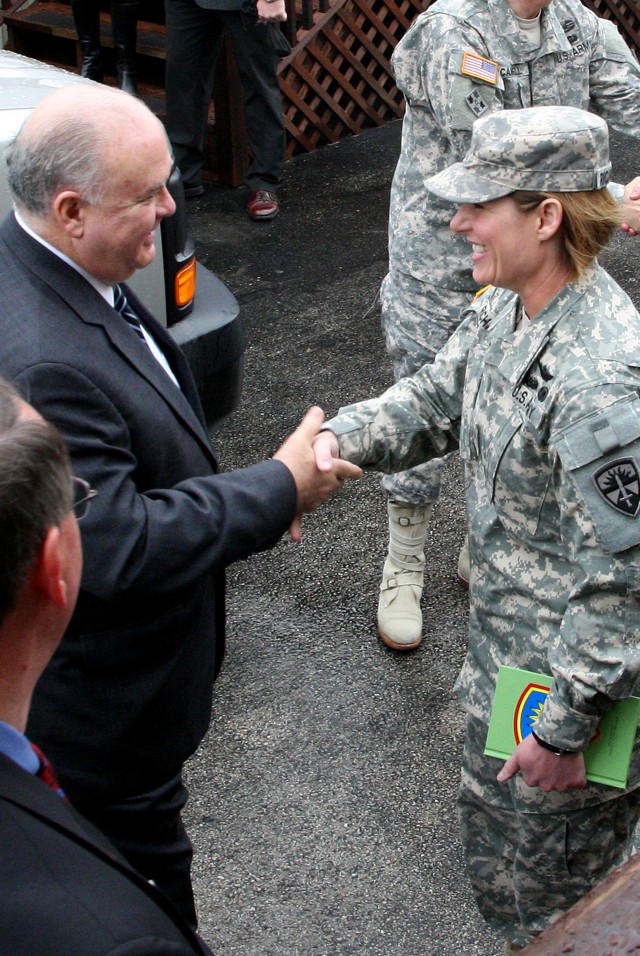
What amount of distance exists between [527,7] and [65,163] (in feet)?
5.85

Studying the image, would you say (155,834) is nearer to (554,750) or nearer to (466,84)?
(554,750)

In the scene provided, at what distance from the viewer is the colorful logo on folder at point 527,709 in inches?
83.7

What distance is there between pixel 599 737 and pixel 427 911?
95cm

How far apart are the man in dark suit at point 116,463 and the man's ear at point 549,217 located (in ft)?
2.05

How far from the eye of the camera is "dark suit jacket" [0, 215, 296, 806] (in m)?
1.90

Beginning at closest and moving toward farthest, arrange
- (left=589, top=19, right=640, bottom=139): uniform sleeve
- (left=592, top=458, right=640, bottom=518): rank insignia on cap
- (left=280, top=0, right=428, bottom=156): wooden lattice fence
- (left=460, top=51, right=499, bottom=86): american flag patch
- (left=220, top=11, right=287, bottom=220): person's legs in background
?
(left=592, top=458, right=640, bottom=518): rank insignia on cap
(left=460, top=51, right=499, bottom=86): american flag patch
(left=589, top=19, right=640, bottom=139): uniform sleeve
(left=220, top=11, right=287, bottom=220): person's legs in background
(left=280, top=0, right=428, bottom=156): wooden lattice fence

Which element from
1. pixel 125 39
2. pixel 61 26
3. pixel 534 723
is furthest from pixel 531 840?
pixel 61 26

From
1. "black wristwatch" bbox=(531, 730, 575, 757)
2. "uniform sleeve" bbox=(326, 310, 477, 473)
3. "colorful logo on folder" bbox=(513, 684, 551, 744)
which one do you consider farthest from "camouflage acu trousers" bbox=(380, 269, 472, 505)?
"black wristwatch" bbox=(531, 730, 575, 757)

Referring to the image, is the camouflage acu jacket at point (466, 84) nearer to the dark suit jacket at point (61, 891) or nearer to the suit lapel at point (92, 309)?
the suit lapel at point (92, 309)

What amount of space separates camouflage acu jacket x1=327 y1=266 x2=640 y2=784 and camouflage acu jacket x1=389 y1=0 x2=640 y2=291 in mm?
1078

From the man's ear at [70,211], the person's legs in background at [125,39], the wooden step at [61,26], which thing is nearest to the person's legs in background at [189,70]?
the person's legs in background at [125,39]

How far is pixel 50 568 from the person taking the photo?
44.4 inches

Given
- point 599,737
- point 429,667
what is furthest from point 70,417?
point 429,667

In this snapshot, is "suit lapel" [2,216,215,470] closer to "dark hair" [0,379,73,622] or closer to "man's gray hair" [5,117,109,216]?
"man's gray hair" [5,117,109,216]
